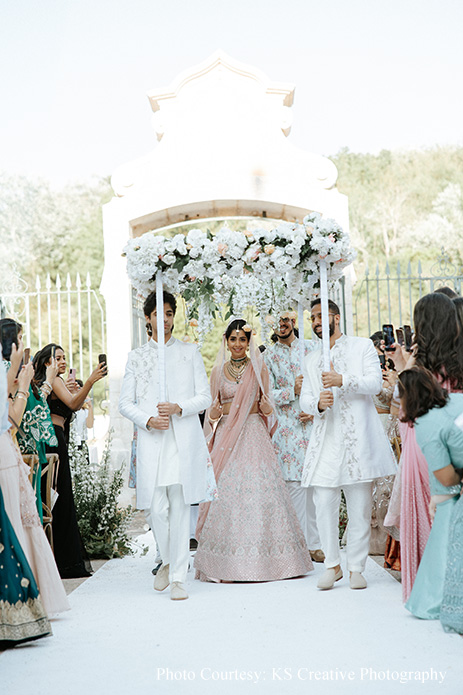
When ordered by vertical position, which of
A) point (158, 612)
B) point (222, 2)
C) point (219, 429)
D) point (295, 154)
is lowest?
point (158, 612)

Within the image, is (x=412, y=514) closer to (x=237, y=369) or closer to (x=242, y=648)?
(x=242, y=648)

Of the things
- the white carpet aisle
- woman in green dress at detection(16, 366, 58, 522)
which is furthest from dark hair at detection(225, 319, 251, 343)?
the white carpet aisle

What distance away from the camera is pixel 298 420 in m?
7.50

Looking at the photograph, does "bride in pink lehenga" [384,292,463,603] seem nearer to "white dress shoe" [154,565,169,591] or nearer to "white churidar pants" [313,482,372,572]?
"white churidar pants" [313,482,372,572]

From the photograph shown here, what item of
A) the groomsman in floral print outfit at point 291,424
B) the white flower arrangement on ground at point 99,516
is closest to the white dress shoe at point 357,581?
the groomsman in floral print outfit at point 291,424

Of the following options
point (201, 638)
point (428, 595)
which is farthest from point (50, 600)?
point (428, 595)

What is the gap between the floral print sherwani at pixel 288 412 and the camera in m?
7.39

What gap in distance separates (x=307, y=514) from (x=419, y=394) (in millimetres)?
3153

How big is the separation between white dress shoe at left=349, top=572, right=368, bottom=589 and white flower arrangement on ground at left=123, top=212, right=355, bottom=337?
6.71 ft

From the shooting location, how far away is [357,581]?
5.81m

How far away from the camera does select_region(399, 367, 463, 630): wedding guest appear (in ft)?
14.3

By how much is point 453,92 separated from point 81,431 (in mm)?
24673

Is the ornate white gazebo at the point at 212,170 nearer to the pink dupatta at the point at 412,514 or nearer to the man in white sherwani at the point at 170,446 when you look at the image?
the man in white sherwani at the point at 170,446

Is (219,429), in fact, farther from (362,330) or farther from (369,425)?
(362,330)
